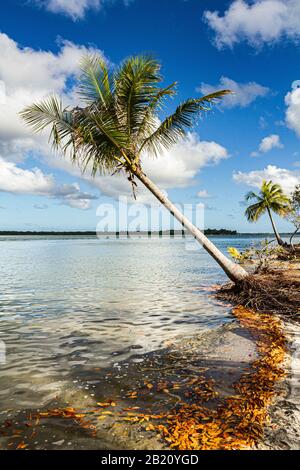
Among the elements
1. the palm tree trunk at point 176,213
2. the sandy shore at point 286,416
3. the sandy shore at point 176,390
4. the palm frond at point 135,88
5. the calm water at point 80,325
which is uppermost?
the palm frond at point 135,88

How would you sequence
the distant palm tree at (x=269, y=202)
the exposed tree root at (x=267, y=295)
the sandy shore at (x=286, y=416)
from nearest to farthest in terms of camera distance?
the sandy shore at (x=286, y=416), the exposed tree root at (x=267, y=295), the distant palm tree at (x=269, y=202)

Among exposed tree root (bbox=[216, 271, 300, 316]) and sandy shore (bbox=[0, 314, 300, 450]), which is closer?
sandy shore (bbox=[0, 314, 300, 450])

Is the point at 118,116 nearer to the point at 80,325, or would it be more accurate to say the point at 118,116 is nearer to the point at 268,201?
the point at 80,325

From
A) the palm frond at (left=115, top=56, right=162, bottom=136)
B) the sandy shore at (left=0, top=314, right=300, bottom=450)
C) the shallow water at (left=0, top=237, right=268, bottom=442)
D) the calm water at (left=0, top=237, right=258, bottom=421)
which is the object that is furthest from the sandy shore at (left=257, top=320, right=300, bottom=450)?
the palm frond at (left=115, top=56, right=162, bottom=136)

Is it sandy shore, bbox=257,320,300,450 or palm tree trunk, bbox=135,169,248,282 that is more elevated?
palm tree trunk, bbox=135,169,248,282

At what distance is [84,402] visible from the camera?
15.1 feet

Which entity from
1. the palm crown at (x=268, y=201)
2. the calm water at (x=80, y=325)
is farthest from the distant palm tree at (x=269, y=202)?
the calm water at (x=80, y=325)

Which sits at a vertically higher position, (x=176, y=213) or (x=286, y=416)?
(x=176, y=213)

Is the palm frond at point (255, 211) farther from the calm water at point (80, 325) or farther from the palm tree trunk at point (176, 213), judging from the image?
the palm tree trunk at point (176, 213)

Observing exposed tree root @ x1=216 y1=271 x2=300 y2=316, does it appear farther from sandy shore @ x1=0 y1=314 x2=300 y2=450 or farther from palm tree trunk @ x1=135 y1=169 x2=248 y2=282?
sandy shore @ x1=0 y1=314 x2=300 y2=450

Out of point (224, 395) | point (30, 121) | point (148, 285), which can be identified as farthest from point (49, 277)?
point (224, 395)

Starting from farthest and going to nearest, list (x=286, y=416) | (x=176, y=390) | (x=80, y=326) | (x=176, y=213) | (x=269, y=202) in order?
(x=269, y=202)
(x=176, y=213)
(x=80, y=326)
(x=176, y=390)
(x=286, y=416)

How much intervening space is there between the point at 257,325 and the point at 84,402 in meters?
5.69

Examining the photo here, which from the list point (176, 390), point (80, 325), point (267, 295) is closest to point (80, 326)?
point (80, 325)
